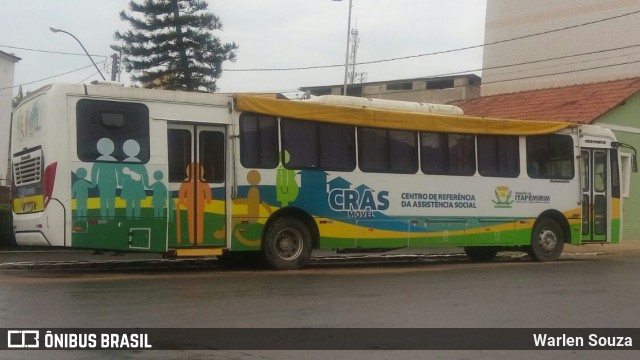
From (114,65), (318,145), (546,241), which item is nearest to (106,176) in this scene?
(318,145)

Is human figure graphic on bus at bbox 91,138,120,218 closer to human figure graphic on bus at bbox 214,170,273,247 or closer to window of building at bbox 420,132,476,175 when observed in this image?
human figure graphic on bus at bbox 214,170,273,247

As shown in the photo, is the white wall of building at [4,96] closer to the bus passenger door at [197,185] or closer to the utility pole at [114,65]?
the utility pole at [114,65]

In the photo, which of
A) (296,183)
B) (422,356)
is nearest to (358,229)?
(296,183)

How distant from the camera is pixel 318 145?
53.6ft

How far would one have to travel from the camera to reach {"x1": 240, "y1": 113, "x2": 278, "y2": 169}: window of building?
1551 centimetres

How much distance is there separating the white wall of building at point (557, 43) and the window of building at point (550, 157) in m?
18.9

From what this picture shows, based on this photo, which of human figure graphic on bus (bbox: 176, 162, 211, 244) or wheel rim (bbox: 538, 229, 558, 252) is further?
wheel rim (bbox: 538, 229, 558, 252)

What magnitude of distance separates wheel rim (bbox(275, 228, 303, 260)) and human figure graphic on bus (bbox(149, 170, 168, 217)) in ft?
7.65

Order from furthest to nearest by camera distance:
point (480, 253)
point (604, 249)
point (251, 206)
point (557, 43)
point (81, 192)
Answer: point (557, 43), point (604, 249), point (480, 253), point (251, 206), point (81, 192)

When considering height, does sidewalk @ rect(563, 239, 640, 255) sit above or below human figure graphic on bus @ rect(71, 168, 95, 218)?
below

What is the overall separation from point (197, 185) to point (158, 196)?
76 cm

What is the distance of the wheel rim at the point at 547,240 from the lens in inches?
773

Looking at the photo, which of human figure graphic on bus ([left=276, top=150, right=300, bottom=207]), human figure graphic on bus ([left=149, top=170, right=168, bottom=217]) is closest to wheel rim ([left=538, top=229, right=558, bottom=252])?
human figure graphic on bus ([left=276, top=150, right=300, bottom=207])

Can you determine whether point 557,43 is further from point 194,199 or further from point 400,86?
point 194,199
